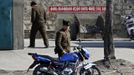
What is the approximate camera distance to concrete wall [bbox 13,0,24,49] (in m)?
17.9

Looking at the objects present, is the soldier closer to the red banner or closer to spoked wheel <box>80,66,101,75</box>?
the red banner

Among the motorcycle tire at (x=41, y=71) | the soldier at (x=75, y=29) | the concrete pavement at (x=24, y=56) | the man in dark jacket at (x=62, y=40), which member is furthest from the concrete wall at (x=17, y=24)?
the soldier at (x=75, y=29)

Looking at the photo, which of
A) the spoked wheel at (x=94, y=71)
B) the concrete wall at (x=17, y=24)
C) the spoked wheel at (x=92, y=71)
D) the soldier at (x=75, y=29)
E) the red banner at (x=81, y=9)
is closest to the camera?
the spoked wheel at (x=92, y=71)

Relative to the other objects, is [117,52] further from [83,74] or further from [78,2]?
[78,2]

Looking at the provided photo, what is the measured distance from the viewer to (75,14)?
2641cm

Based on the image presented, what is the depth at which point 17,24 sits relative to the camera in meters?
18.0

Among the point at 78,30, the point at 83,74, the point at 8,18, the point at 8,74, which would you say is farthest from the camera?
the point at 78,30

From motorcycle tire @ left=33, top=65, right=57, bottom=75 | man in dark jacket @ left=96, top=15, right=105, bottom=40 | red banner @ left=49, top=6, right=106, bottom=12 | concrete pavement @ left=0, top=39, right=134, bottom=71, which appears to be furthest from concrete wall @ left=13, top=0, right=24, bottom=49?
man in dark jacket @ left=96, top=15, right=105, bottom=40

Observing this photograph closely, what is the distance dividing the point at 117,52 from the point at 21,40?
357 cm

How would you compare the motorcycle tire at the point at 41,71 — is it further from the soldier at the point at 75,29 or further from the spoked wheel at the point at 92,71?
the soldier at the point at 75,29

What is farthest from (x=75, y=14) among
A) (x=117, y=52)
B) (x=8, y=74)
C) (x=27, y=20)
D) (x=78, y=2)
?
(x=8, y=74)

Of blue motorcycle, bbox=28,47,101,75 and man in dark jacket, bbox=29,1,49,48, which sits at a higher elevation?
man in dark jacket, bbox=29,1,49,48

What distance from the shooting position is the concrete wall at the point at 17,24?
17.9m

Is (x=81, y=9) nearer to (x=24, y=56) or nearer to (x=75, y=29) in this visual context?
(x=75, y=29)
